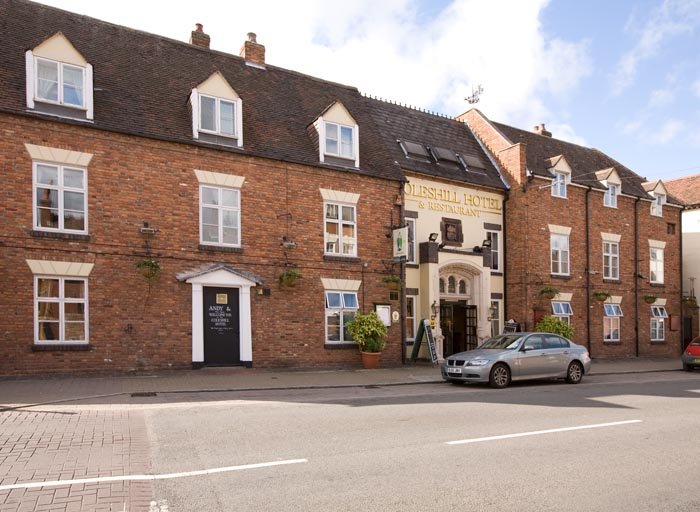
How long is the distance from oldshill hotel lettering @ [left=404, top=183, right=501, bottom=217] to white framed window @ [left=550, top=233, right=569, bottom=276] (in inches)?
116

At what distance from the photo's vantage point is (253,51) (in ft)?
72.2

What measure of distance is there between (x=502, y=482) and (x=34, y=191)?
13567 millimetres

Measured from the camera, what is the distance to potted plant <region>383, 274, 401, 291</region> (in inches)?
809

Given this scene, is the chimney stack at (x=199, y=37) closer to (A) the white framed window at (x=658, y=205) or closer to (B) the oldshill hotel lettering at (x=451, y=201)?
(B) the oldshill hotel lettering at (x=451, y=201)

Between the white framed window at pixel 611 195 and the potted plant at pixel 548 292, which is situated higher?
the white framed window at pixel 611 195

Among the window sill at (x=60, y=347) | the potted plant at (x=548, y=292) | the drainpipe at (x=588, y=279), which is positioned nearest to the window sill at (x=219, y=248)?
the window sill at (x=60, y=347)

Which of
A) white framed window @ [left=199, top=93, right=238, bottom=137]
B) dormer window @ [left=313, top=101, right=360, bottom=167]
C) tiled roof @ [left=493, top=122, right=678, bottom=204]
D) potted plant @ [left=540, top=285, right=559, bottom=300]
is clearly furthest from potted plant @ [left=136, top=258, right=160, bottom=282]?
tiled roof @ [left=493, top=122, right=678, bottom=204]

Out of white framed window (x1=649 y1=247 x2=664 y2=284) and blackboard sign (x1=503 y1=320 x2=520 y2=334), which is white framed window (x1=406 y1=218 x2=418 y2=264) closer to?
blackboard sign (x1=503 y1=320 x2=520 y2=334)

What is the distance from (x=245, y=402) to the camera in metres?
12.3

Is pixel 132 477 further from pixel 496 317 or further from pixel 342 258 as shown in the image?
pixel 496 317

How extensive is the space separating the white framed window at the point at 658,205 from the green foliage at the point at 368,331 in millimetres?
18470

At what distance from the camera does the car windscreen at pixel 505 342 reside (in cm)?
1628

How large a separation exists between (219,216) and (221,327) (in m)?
3.26

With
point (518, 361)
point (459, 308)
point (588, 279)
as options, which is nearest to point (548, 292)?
point (588, 279)
